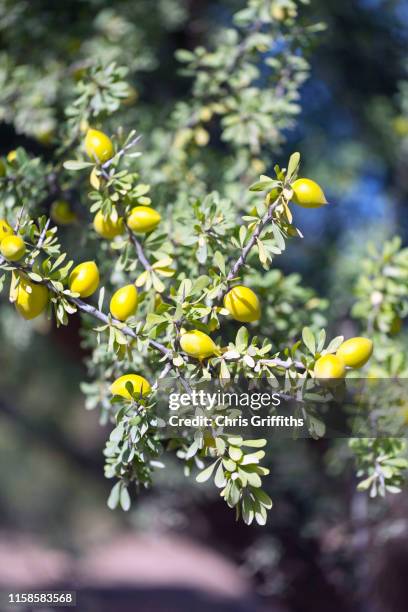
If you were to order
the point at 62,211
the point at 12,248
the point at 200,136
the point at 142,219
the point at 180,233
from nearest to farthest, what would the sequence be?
1. the point at 12,248
2. the point at 142,219
3. the point at 180,233
4. the point at 62,211
5. the point at 200,136

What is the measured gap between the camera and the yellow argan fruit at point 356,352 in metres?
0.79

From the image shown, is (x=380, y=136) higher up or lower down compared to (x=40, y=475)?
higher up

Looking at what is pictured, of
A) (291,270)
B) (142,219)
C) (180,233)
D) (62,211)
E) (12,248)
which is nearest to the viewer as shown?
(12,248)

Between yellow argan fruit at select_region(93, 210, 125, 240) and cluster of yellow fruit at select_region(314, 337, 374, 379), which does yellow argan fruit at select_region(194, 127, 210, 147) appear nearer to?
yellow argan fruit at select_region(93, 210, 125, 240)

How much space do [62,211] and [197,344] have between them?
0.54m

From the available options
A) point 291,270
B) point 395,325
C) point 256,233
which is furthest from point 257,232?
point 291,270

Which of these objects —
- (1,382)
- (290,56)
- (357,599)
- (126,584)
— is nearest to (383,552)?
(357,599)

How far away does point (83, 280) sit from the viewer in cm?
79

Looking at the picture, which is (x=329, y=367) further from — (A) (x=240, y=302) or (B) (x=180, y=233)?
(B) (x=180, y=233)

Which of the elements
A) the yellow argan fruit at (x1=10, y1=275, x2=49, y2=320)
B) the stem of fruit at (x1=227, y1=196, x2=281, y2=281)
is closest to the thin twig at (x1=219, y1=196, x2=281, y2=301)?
the stem of fruit at (x1=227, y1=196, x2=281, y2=281)

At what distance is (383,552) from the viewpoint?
1827mm

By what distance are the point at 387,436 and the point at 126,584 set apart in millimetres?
2658

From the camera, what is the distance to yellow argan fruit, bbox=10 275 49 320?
77 centimetres

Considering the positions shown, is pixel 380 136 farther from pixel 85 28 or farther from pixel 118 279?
pixel 118 279
